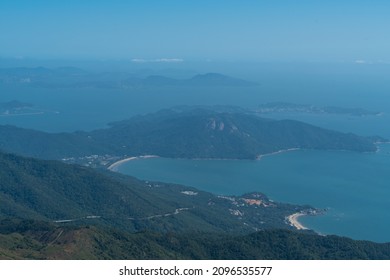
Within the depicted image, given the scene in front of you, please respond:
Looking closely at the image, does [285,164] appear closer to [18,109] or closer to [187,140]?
[187,140]

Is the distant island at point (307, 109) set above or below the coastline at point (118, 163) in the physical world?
above

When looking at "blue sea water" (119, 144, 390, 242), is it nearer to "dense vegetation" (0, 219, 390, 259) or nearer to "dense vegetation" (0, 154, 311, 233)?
"dense vegetation" (0, 154, 311, 233)

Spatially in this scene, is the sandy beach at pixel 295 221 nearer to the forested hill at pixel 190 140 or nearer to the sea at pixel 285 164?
the sea at pixel 285 164

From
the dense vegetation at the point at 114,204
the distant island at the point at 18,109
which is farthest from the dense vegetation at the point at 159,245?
the distant island at the point at 18,109

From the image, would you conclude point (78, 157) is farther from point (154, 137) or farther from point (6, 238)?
point (6, 238)

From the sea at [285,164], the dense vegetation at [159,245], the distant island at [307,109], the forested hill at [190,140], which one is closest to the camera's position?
the dense vegetation at [159,245]

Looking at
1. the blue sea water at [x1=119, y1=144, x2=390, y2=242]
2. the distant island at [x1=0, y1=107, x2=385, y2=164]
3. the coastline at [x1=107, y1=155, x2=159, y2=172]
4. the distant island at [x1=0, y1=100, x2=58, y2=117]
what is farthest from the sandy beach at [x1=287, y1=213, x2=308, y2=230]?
the distant island at [x1=0, y1=100, x2=58, y2=117]

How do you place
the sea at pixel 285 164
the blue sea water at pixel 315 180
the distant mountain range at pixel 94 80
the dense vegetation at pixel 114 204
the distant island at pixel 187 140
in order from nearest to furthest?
the dense vegetation at pixel 114 204
the blue sea water at pixel 315 180
the sea at pixel 285 164
the distant island at pixel 187 140
the distant mountain range at pixel 94 80
